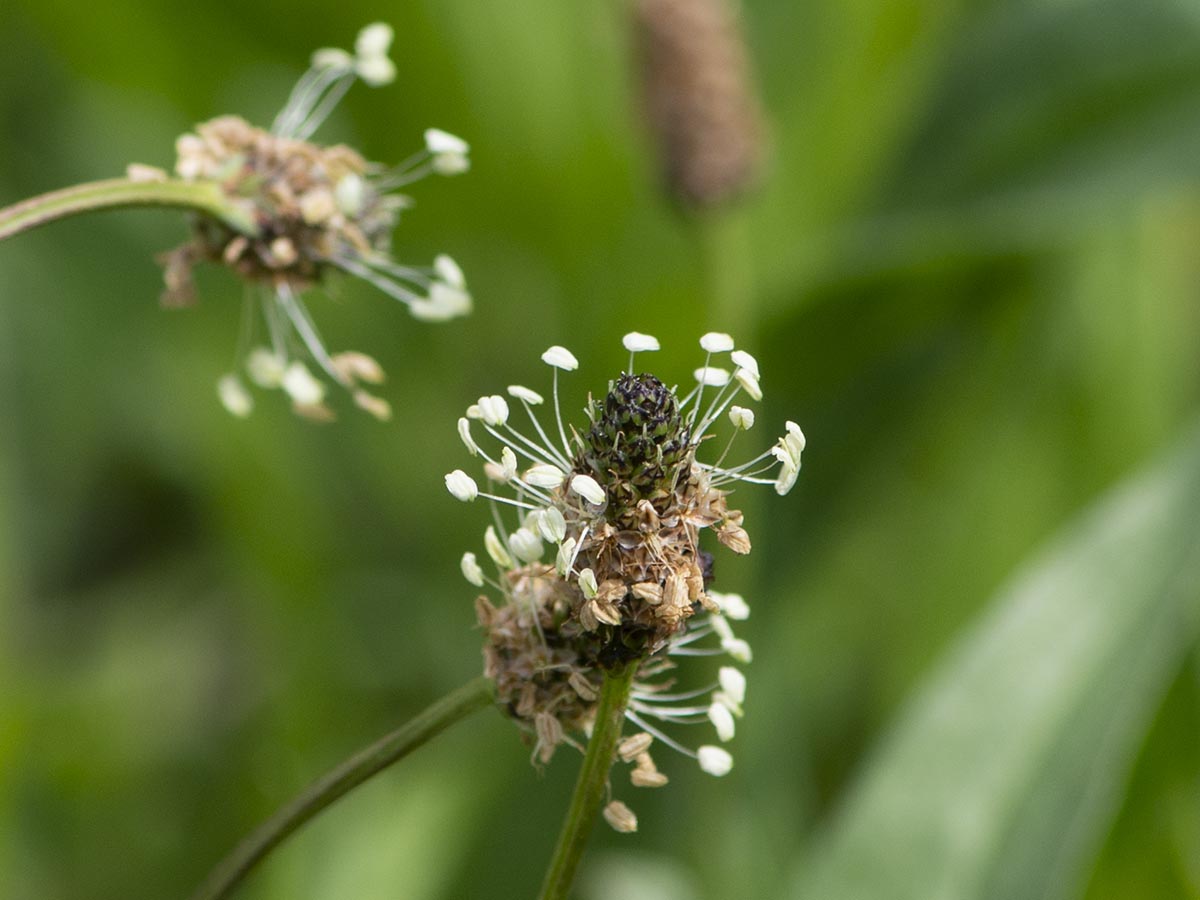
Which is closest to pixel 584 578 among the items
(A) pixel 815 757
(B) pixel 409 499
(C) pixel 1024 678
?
(C) pixel 1024 678

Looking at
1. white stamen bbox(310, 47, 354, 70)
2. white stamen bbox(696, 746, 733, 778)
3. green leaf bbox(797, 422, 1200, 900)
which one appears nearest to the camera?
white stamen bbox(696, 746, 733, 778)

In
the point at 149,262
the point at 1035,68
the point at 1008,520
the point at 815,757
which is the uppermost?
the point at 1035,68

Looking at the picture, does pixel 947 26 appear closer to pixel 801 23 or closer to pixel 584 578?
pixel 801 23

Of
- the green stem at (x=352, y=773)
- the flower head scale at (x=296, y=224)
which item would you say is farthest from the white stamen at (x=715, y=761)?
the flower head scale at (x=296, y=224)

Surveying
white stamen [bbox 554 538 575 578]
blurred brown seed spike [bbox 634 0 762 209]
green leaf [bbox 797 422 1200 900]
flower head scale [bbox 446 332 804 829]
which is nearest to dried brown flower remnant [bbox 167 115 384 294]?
flower head scale [bbox 446 332 804 829]

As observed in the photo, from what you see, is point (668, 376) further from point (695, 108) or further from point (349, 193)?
point (349, 193)

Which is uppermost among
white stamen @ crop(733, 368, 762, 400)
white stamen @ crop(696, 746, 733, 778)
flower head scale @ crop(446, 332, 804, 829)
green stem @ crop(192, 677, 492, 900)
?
white stamen @ crop(733, 368, 762, 400)

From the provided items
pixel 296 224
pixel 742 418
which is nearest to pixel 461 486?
pixel 742 418

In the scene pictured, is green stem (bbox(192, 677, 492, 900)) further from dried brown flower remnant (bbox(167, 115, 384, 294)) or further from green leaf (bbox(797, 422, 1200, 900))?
green leaf (bbox(797, 422, 1200, 900))
